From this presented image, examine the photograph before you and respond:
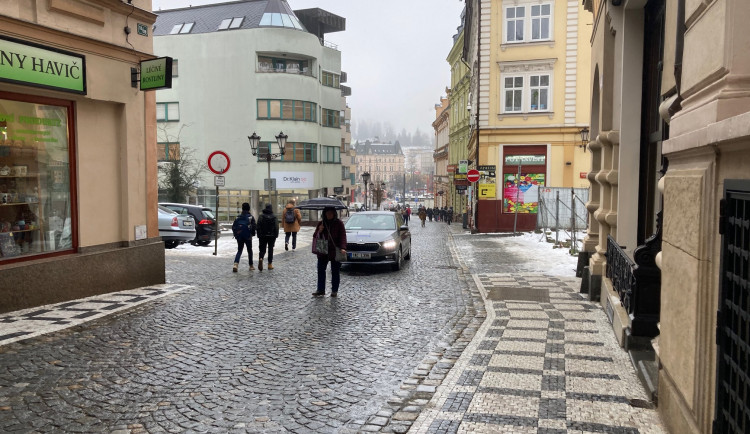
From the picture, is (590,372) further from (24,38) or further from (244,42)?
(244,42)

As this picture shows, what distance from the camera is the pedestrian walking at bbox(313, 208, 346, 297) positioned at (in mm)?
10586

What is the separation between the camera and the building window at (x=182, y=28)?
46688 millimetres

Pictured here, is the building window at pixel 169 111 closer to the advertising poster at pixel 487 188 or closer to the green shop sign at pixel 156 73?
the advertising poster at pixel 487 188

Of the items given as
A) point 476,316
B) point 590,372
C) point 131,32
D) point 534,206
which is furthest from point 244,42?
point 590,372

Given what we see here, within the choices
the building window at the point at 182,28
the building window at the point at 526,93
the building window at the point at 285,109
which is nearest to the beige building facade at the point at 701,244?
the building window at the point at 526,93

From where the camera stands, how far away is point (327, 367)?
6270mm

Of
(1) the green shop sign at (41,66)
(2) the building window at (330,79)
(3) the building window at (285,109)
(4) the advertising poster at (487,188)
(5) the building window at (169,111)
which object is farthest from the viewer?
(2) the building window at (330,79)

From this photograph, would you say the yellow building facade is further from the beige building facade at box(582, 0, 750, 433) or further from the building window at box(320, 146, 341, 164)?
the beige building facade at box(582, 0, 750, 433)

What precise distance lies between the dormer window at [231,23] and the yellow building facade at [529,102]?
23.6 meters

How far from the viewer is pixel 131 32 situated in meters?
10.5

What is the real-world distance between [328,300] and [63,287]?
14.1 ft

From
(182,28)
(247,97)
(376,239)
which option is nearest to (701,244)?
(376,239)

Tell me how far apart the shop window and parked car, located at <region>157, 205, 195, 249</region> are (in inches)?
415

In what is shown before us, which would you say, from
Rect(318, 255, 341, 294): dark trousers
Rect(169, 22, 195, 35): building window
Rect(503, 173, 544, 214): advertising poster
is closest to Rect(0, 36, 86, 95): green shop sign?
Rect(318, 255, 341, 294): dark trousers
